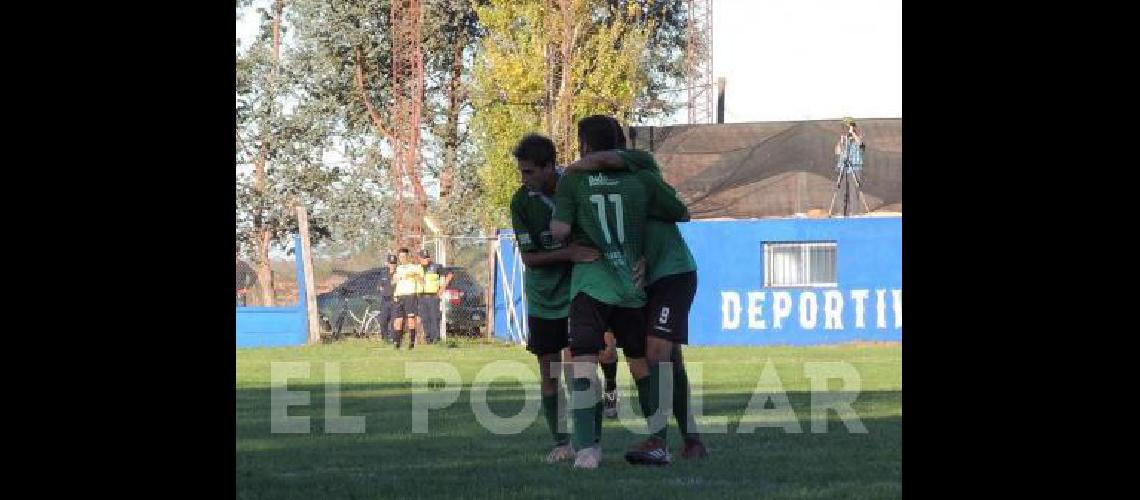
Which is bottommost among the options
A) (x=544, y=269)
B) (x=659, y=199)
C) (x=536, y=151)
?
(x=544, y=269)

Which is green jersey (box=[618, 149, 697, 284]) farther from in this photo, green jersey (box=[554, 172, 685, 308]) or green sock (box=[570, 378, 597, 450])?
green sock (box=[570, 378, 597, 450])

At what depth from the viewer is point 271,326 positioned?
38625mm

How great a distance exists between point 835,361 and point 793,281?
10969mm

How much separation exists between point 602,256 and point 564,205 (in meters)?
0.36

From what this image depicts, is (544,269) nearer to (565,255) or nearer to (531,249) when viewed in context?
(531,249)

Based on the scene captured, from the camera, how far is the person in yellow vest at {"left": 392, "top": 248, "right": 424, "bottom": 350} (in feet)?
111

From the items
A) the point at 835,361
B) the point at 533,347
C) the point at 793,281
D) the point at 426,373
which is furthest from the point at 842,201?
the point at 533,347

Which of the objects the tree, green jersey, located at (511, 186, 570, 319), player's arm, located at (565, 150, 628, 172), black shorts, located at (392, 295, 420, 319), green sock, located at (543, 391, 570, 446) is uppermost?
the tree

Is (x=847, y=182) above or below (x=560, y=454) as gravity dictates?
above

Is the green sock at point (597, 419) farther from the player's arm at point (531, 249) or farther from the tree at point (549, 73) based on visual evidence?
the tree at point (549, 73)

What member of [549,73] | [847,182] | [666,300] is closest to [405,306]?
[847,182]

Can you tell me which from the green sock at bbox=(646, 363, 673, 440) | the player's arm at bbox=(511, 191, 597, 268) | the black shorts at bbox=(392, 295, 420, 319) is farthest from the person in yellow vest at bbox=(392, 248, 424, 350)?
the green sock at bbox=(646, 363, 673, 440)
